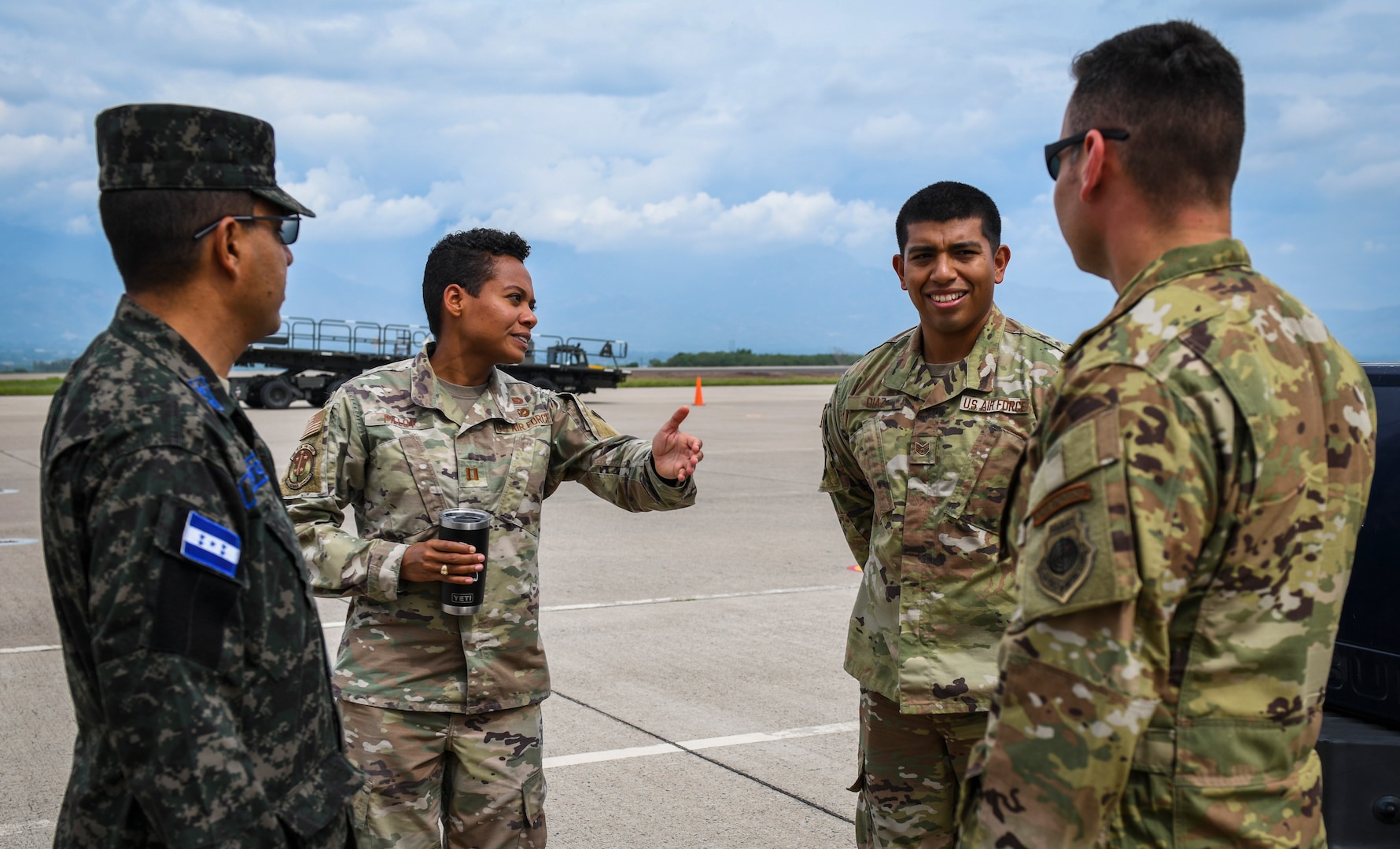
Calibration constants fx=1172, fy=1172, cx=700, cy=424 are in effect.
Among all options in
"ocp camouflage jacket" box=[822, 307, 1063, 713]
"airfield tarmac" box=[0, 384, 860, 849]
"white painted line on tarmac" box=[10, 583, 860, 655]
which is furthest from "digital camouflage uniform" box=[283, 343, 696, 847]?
"white painted line on tarmac" box=[10, 583, 860, 655]

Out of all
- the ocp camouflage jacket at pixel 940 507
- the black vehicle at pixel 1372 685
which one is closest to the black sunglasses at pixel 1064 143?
the ocp camouflage jacket at pixel 940 507

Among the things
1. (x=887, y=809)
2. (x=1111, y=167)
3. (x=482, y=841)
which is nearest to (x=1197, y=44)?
(x=1111, y=167)

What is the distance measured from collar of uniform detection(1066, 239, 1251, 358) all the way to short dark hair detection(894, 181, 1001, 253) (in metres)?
1.61

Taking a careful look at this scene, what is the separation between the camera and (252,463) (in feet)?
6.71

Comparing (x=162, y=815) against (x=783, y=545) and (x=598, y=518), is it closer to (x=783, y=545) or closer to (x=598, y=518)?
(x=783, y=545)

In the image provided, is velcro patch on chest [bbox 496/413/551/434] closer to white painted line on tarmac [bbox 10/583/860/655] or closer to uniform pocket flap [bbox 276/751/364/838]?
uniform pocket flap [bbox 276/751/364/838]

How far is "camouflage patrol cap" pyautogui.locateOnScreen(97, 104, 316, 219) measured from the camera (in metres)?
2.01

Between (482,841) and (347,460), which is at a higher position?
(347,460)

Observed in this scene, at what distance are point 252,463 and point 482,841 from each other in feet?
5.44

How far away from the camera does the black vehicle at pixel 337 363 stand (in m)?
26.9

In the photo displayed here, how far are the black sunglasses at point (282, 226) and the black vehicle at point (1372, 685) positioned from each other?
2.53 meters

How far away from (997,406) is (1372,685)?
44.7 inches

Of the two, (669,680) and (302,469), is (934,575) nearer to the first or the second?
(302,469)

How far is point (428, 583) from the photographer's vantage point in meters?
3.28
